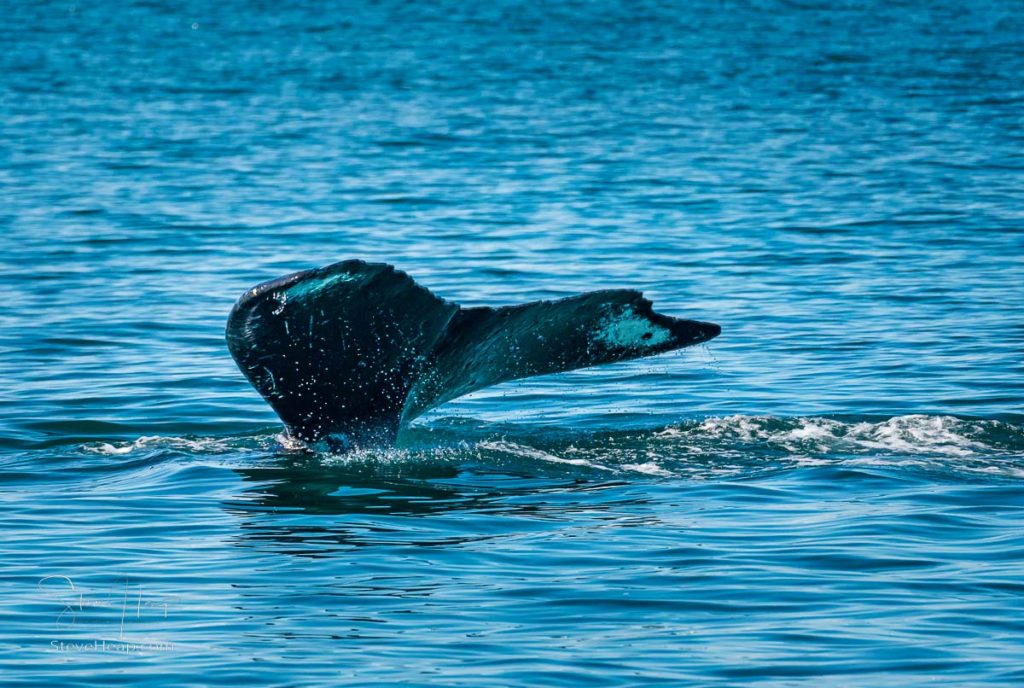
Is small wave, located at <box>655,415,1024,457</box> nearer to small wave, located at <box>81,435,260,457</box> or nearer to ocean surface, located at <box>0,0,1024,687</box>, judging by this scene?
ocean surface, located at <box>0,0,1024,687</box>

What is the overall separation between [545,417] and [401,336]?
3693 millimetres

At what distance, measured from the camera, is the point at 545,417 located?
42.2 ft

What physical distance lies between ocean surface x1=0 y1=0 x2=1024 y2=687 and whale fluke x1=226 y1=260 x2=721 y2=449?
0.73 m

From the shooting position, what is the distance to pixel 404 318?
924cm

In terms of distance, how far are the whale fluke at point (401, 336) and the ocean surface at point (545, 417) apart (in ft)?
2.39

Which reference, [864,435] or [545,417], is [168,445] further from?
[864,435]

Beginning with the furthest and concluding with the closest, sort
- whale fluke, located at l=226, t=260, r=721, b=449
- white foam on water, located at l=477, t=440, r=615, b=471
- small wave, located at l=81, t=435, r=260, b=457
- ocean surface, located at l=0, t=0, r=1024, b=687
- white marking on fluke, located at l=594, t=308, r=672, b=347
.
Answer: small wave, located at l=81, t=435, r=260, b=457
white foam on water, located at l=477, t=440, r=615, b=471
white marking on fluke, located at l=594, t=308, r=672, b=347
whale fluke, located at l=226, t=260, r=721, b=449
ocean surface, located at l=0, t=0, r=1024, b=687

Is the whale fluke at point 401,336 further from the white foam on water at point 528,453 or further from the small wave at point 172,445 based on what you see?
the small wave at point 172,445

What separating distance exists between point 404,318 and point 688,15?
185 ft

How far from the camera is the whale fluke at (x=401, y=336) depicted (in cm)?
897

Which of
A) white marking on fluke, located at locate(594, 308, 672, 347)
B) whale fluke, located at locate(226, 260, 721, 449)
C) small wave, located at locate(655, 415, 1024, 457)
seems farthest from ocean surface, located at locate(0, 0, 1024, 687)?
white marking on fluke, located at locate(594, 308, 672, 347)

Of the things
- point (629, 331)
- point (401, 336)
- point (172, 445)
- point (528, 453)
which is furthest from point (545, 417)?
point (401, 336)

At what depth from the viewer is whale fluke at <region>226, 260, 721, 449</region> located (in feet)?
29.4

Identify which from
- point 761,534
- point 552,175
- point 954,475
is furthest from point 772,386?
point 552,175
